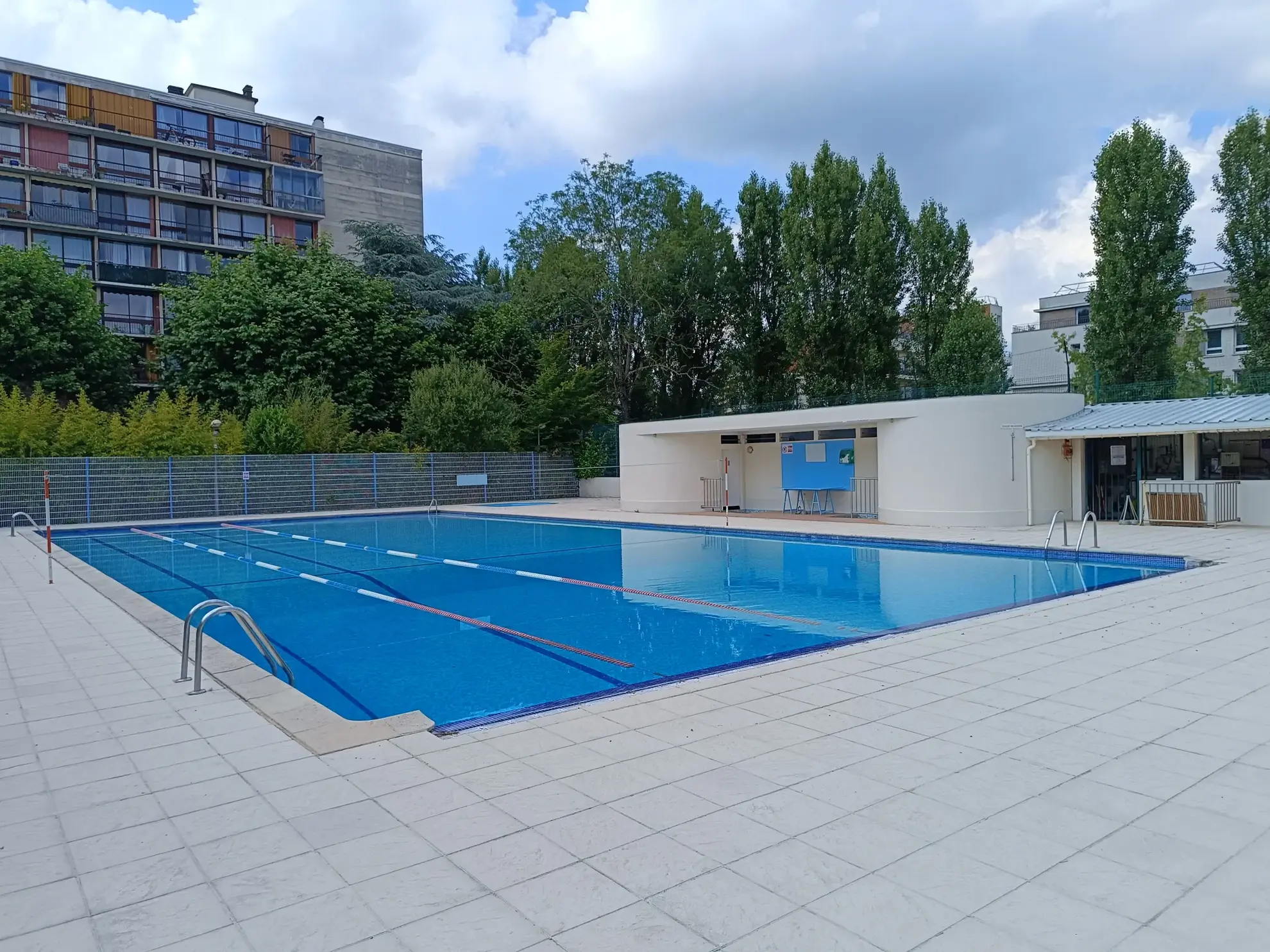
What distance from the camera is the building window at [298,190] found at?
4125 centimetres

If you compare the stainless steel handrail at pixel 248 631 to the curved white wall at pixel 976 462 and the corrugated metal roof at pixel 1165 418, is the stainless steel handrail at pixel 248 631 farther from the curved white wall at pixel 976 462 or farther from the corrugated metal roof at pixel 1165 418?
the corrugated metal roof at pixel 1165 418

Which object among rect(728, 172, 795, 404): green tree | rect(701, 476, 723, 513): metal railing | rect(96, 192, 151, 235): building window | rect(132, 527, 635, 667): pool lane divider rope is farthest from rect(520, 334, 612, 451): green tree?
rect(96, 192, 151, 235): building window

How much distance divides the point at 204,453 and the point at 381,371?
26.8 feet

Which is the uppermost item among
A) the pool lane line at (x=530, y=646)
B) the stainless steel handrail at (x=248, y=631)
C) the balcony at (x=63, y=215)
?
the balcony at (x=63, y=215)

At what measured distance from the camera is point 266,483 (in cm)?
2483

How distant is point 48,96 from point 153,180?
4.82m

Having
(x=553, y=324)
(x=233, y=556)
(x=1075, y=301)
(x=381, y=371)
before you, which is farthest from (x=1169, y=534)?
(x=1075, y=301)

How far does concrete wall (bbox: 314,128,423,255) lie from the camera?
1705 inches

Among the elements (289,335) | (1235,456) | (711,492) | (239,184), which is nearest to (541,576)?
(711,492)

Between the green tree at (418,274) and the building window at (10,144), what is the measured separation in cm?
1367

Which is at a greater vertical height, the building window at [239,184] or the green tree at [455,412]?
the building window at [239,184]

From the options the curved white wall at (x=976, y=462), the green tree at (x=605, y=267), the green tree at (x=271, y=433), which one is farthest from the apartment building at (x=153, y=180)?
the curved white wall at (x=976, y=462)

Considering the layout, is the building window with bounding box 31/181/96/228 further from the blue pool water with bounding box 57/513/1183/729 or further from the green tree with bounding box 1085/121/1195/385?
the green tree with bounding box 1085/121/1195/385

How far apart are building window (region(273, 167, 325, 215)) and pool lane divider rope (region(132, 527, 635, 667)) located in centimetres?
2824
